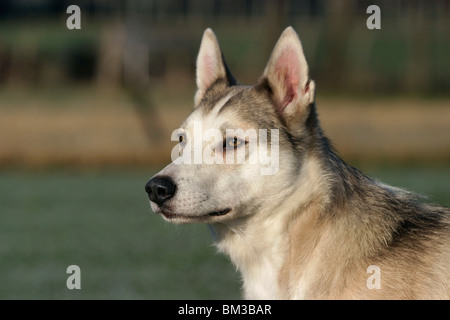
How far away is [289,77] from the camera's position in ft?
16.3

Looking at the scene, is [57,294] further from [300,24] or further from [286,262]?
[300,24]

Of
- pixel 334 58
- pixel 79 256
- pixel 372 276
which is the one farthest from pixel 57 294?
pixel 334 58

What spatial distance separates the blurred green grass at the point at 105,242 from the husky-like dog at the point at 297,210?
2.55 feet

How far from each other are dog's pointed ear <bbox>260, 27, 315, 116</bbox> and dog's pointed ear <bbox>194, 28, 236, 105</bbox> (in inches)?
19.8

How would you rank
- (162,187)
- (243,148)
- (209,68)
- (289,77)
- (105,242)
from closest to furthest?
(162,187) < (243,148) < (289,77) < (209,68) < (105,242)

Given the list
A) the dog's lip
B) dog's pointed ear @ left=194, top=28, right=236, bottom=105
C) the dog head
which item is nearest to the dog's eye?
the dog head

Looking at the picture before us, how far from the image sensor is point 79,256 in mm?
9602

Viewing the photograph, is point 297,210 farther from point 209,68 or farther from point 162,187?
point 209,68

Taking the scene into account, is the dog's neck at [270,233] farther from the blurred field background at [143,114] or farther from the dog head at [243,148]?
the blurred field background at [143,114]

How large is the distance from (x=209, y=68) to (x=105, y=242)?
17.3 feet

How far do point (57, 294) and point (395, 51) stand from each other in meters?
20.7

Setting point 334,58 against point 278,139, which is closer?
point 278,139

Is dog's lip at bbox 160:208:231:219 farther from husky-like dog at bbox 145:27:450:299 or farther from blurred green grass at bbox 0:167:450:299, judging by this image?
blurred green grass at bbox 0:167:450:299

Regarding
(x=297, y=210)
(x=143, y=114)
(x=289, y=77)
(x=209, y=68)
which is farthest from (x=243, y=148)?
(x=143, y=114)
